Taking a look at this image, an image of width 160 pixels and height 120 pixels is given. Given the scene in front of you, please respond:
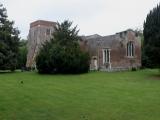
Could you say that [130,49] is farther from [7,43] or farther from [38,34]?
[38,34]

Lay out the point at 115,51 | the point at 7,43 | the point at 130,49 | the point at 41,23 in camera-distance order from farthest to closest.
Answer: the point at 41,23 → the point at 130,49 → the point at 115,51 → the point at 7,43

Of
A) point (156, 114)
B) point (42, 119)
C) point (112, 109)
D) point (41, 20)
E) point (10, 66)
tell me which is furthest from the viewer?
point (41, 20)

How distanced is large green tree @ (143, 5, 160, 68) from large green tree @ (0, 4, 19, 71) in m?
19.2

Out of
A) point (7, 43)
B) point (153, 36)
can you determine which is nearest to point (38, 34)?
point (7, 43)

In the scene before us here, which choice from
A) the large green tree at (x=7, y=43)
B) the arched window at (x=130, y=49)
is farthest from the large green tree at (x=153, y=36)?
the large green tree at (x=7, y=43)

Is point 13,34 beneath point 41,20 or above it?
beneath

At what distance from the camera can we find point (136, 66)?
57.7m

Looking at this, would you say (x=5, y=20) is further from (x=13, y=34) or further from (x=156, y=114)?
(x=156, y=114)

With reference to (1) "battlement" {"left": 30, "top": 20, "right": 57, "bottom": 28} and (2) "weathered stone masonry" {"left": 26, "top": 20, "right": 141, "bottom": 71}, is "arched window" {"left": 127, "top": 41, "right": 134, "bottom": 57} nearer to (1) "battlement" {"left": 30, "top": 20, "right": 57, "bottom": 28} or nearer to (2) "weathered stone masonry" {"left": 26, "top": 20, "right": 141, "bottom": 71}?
(2) "weathered stone masonry" {"left": 26, "top": 20, "right": 141, "bottom": 71}

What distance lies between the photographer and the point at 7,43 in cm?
5262

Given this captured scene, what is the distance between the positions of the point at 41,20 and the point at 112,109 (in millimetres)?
58778

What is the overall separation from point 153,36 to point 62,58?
1199 centimetres

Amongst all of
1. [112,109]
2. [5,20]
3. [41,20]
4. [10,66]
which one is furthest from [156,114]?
[41,20]

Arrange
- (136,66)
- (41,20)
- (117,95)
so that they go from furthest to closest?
(41,20)
(136,66)
(117,95)
